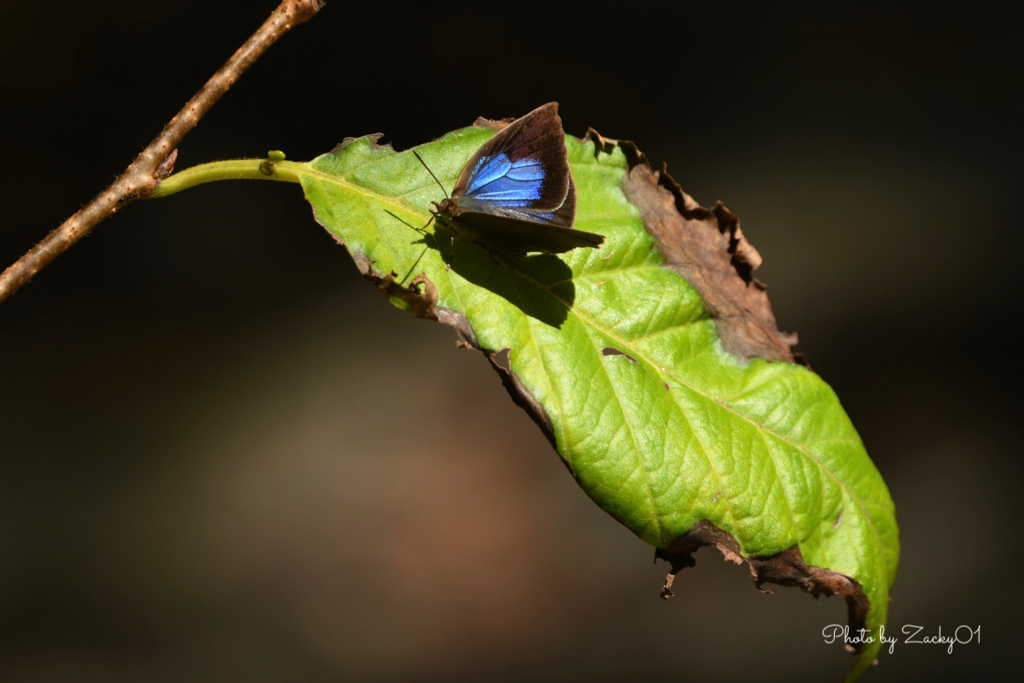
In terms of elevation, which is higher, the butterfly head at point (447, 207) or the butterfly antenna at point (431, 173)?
the butterfly antenna at point (431, 173)

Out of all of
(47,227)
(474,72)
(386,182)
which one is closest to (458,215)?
(386,182)

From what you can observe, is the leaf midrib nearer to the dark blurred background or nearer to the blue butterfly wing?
the blue butterfly wing

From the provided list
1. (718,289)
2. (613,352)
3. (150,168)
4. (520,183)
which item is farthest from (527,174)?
(150,168)

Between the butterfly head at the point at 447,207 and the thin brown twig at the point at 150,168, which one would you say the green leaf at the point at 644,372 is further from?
the thin brown twig at the point at 150,168

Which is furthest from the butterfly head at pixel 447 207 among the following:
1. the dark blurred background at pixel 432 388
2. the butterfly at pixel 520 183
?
the dark blurred background at pixel 432 388

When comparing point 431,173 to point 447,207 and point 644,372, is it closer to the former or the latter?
point 447,207
